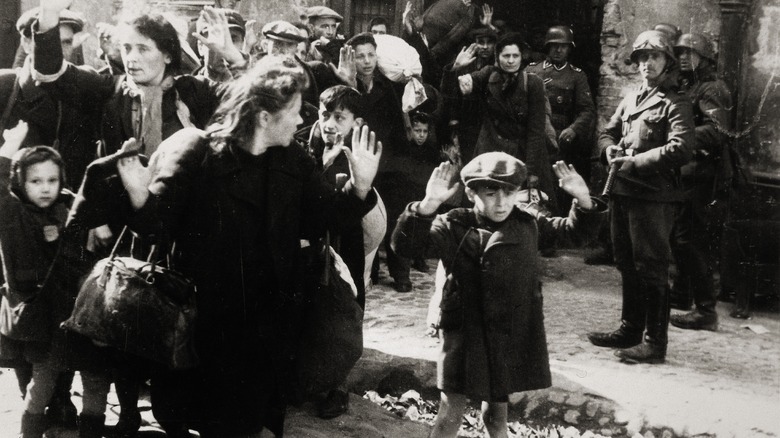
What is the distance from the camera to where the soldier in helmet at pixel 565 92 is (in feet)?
26.5

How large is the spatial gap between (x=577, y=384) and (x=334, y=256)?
2.07 m

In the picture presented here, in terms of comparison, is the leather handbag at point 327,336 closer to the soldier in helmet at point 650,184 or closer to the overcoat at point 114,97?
the overcoat at point 114,97

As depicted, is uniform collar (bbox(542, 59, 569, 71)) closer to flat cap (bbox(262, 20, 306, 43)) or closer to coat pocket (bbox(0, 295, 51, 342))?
flat cap (bbox(262, 20, 306, 43))

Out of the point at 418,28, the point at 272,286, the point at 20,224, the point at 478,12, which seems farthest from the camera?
the point at 478,12

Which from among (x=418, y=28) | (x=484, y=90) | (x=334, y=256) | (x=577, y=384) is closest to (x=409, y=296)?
(x=484, y=90)

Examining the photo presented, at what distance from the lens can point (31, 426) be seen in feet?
13.2

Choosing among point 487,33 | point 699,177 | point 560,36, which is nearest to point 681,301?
point 699,177

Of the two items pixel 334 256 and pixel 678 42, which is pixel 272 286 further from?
pixel 678 42

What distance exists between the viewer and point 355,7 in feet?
30.7

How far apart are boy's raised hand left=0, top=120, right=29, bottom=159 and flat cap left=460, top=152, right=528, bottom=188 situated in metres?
2.20

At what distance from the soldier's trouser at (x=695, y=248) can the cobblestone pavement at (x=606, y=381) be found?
0.97 ft

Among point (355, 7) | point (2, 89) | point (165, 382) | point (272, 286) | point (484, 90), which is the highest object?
point (355, 7)

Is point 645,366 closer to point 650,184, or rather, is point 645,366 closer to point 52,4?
point 650,184

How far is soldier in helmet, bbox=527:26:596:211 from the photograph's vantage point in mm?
8062
